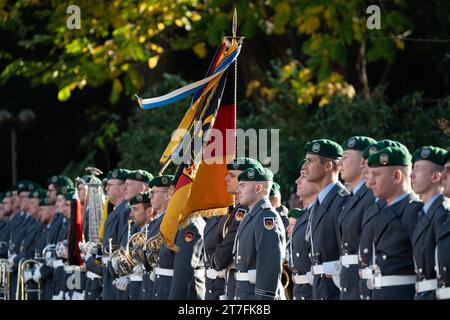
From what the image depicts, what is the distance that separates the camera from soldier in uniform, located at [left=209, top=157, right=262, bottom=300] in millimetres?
11398

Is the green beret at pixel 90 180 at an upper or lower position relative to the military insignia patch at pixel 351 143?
lower

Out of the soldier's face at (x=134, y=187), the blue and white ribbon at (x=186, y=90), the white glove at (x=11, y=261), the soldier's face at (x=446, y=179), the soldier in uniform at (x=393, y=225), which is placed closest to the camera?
the soldier's face at (x=446, y=179)

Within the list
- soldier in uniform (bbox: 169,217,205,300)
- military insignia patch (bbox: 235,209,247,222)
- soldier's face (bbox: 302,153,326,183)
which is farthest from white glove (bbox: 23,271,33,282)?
soldier's face (bbox: 302,153,326,183)

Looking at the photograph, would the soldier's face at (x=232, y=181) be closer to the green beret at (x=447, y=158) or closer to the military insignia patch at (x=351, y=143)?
the military insignia patch at (x=351, y=143)

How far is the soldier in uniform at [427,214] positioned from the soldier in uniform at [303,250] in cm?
181

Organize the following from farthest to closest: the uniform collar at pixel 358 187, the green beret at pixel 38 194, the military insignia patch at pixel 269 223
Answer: the green beret at pixel 38 194
the military insignia patch at pixel 269 223
the uniform collar at pixel 358 187

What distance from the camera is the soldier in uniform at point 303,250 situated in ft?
35.7

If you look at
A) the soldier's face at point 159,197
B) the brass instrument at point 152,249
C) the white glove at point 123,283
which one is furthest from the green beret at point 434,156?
the white glove at point 123,283

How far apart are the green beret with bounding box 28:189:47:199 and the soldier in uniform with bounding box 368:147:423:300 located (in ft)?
36.2

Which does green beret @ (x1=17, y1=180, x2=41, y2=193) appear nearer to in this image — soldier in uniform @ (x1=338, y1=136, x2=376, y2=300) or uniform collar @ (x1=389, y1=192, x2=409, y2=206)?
soldier in uniform @ (x1=338, y1=136, x2=376, y2=300)

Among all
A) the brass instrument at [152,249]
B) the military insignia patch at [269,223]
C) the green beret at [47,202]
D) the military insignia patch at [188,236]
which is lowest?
the brass instrument at [152,249]

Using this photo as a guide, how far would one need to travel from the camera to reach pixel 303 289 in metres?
11.0

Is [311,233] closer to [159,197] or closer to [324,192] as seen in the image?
[324,192]

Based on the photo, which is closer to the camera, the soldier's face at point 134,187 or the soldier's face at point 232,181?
the soldier's face at point 232,181
